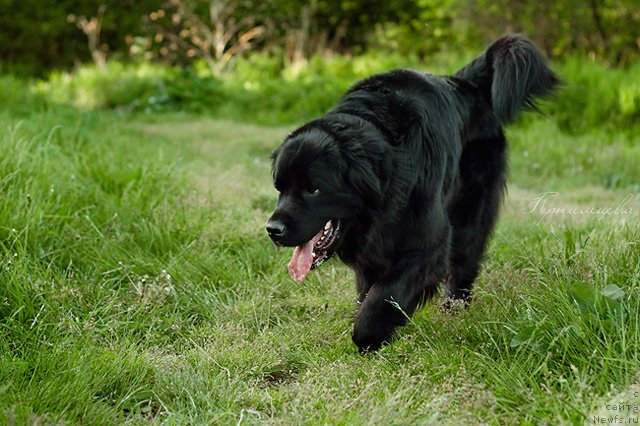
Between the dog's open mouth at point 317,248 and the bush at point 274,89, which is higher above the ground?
the dog's open mouth at point 317,248

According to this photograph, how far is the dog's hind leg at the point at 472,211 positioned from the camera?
3.82m

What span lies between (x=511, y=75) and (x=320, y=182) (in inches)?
52.4

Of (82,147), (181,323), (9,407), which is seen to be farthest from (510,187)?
(9,407)

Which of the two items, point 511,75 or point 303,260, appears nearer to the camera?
point 303,260

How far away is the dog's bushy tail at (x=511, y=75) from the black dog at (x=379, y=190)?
23cm

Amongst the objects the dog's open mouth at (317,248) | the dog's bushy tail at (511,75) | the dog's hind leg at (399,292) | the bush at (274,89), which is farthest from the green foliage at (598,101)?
the dog's open mouth at (317,248)

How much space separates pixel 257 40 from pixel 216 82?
3947 mm

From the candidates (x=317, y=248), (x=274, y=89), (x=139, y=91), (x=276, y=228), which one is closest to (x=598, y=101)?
(x=274, y=89)

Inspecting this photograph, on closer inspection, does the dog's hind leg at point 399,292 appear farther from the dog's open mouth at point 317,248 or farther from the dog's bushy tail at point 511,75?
the dog's bushy tail at point 511,75

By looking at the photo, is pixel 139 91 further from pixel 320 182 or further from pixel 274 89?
pixel 320 182

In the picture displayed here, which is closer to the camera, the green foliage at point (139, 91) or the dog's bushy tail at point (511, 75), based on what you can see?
the dog's bushy tail at point (511, 75)

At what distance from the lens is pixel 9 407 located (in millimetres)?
2332

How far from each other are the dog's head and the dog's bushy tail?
1.07 meters

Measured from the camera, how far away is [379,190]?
304cm
